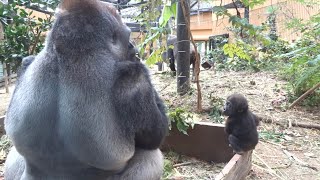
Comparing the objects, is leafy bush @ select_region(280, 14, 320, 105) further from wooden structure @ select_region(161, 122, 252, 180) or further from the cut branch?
wooden structure @ select_region(161, 122, 252, 180)

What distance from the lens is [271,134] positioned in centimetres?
389

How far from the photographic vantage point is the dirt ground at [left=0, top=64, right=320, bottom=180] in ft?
9.96

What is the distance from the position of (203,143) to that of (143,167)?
1445mm

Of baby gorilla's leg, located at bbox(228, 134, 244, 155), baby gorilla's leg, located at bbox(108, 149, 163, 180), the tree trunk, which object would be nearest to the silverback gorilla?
baby gorilla's leg, located at bbox(108, 149, 163, 180)

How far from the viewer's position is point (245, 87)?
238 inches

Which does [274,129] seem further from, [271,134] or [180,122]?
[180,122]

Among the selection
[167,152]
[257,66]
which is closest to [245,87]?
[257,66]

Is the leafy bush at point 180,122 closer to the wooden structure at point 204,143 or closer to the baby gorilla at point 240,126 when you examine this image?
the wooden structure at point 204,143

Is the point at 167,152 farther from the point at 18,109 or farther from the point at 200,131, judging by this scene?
the point at 18,109

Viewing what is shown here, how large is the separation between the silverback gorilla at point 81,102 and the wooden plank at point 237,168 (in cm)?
91

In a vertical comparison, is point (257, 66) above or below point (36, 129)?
below

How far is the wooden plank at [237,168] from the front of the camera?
2.36m

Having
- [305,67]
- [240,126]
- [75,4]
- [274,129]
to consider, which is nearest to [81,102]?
[75,4]

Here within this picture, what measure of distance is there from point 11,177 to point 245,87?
15.5 feet
